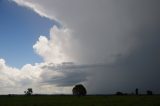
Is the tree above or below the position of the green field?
above

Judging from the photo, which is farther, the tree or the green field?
the tree

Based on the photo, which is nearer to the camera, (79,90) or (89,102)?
(89,102)

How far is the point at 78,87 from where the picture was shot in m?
178

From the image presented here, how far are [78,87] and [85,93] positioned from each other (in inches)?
205

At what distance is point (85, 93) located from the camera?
177m

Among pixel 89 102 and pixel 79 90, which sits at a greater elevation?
pixel 79 90

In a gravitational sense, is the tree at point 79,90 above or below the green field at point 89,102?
above

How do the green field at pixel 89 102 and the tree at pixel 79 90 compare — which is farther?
the tree at pixel 79 90
